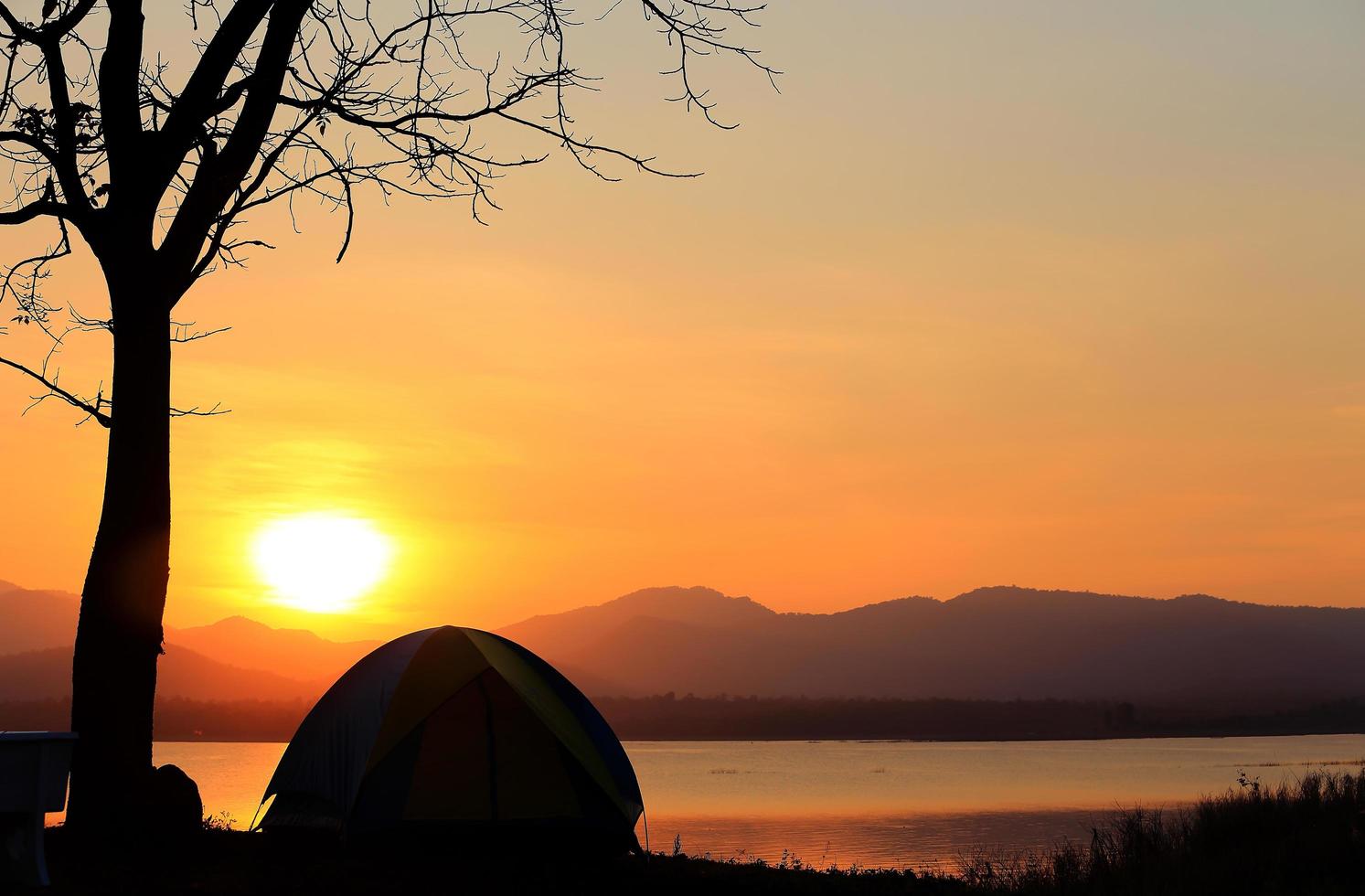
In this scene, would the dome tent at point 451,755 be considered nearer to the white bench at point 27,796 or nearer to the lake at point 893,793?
the white bench at point 27,796

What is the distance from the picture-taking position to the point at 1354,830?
14172 mm

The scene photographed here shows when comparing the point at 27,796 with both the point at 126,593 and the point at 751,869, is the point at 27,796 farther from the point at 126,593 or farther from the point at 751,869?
the point at 751,869

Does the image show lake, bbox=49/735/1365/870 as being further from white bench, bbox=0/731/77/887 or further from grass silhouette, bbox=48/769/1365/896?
white bench, bbox=0/731/77/887

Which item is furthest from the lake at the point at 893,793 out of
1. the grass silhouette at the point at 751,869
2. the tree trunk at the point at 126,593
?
the tree trunk at the point at 126,593

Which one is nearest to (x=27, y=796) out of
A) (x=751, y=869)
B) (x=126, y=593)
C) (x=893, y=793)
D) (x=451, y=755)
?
(x=126, y=593)

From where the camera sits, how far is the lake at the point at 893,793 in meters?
28.5

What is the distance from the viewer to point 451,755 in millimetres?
12188

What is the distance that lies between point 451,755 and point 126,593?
3218 millimetres

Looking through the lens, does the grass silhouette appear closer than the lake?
Result: Yes

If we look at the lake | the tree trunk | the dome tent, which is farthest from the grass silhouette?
the lake

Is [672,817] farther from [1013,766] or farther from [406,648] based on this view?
[1013,766]

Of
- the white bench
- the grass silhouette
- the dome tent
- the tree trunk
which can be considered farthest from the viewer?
the dome tent

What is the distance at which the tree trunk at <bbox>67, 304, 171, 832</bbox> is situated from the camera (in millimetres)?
10328

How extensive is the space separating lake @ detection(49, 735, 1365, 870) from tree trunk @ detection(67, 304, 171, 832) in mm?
12714
